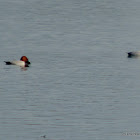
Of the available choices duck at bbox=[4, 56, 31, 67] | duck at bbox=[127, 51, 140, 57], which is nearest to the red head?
duck at bbox=[4, 56, 31, 67]

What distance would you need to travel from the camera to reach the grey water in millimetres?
31453

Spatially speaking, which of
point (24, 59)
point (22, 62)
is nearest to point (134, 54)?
point (24, 59)

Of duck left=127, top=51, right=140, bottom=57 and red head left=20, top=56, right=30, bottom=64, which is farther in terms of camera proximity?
duck left=127, top=51, right=140, bottom=57

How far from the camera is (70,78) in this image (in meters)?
43.7

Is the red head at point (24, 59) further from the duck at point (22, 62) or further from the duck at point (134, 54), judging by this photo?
the duck at point (134, 54)

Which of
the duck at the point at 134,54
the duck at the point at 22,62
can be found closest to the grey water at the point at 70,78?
the duck at the point at 22,62

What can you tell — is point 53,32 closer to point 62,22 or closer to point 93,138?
point 62,22

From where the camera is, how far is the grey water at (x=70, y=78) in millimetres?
31453

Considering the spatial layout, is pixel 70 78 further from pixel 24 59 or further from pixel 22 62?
pixel 24 59

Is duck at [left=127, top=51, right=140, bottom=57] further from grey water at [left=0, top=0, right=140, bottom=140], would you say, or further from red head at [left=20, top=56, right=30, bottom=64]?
red head at [left=20, top=56, right=30, bottom=64]

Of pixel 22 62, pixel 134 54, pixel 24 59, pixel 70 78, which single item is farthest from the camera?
pixel 134 54

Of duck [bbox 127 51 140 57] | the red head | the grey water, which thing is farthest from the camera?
duck [bbox 127 51 140 57]

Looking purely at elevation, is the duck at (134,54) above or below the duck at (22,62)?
above

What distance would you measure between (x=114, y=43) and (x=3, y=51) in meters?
9.14
